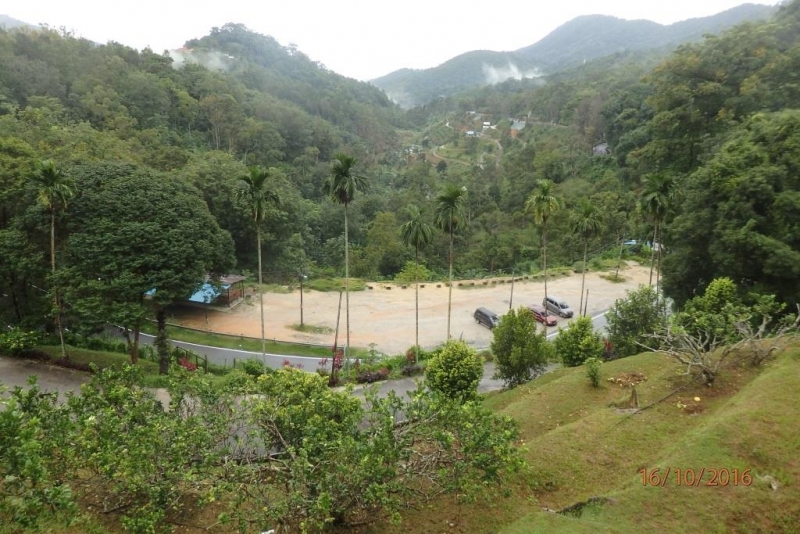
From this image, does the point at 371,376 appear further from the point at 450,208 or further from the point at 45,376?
the point at 45,376

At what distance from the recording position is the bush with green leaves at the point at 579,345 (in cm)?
2108

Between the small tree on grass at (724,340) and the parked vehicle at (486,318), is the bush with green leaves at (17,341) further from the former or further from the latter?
the parked vehicle at (486,318)

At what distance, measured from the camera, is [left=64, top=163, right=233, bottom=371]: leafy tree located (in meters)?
20.1

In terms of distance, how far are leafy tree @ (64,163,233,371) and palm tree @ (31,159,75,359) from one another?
66 cm

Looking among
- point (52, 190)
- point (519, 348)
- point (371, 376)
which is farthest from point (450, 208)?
point (52, 190)

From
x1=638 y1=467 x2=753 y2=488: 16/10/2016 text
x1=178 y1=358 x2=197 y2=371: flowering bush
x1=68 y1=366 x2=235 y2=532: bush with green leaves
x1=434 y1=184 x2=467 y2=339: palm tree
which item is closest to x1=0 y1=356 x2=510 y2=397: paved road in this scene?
x1=178 y1=358 x2=197 y2=371: flowering bush

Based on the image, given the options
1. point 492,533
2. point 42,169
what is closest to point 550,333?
point 492,533

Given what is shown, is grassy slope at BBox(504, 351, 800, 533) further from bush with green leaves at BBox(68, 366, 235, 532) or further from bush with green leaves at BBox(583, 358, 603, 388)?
bush with green leaves at BBox(68, 366, 235, 532)

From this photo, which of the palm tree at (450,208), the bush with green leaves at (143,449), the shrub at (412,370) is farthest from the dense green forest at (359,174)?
the bush with green leaves at (143,449)

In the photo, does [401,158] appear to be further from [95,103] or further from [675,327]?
[675,327]

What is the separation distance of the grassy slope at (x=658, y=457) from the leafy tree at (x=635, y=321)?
613cm

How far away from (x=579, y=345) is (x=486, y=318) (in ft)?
40.4

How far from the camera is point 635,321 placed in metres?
22.5

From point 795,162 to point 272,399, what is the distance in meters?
24.1
